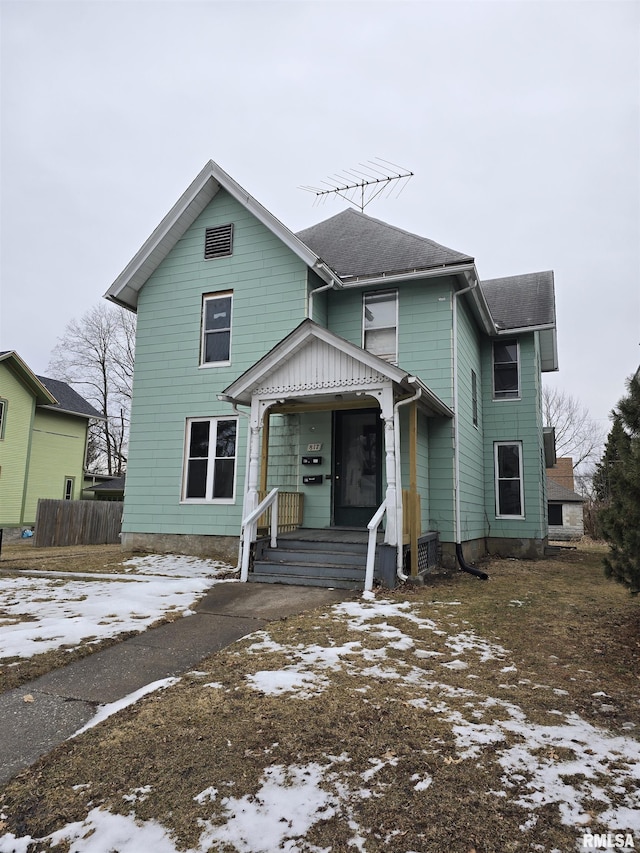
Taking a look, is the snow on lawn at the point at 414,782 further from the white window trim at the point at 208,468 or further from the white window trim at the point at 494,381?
the white window trim at the point at 494,381

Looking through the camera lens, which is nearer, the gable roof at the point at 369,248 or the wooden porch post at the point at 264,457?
the wooden porch post at the point at 264,457

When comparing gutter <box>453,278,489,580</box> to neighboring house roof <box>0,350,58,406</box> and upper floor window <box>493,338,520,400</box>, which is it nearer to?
upper floor window <box>493,338,520,400</box>

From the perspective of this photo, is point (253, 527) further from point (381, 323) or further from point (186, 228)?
point (186, 228)

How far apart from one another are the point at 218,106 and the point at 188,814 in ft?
89.0

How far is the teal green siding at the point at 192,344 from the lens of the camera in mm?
10688

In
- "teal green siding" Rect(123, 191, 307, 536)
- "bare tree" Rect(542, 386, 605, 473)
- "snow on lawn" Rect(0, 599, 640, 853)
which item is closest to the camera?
"snow on lawn" Rect(0, 599, 640, 853)

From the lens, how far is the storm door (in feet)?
32.7

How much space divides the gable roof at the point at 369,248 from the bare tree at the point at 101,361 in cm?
2226

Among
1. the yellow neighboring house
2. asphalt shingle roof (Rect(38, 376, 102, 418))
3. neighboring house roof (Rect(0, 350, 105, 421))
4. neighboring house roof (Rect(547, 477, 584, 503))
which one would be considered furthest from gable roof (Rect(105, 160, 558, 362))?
neighboring house roof (Rect(547, 477, 584, 503))

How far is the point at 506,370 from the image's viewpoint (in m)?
13.8

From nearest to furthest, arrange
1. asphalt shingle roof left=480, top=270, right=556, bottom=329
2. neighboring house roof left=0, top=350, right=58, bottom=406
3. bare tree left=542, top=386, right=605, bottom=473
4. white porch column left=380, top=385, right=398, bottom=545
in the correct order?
1. white porch column left=380, top=385, right=398, bottom=545
2. asphalt shingle roof left=480, top=270, right=556, bottom=329
3. neighboring house roof left=0, top=350, right=58, bottom=406
4. bare tree left=542, top=386, right=605, bottom=473

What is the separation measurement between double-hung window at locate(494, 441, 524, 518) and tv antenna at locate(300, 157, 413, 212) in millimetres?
7332

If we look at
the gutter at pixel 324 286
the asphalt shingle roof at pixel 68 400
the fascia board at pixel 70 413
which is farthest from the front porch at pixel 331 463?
the asphalt shingle roof at pixel 68 400

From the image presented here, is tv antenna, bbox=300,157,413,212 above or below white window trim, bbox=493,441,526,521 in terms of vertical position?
above
